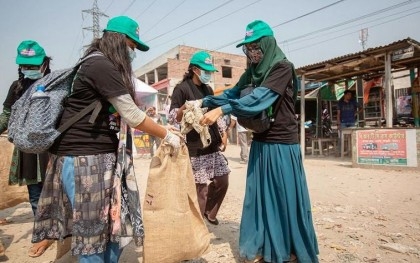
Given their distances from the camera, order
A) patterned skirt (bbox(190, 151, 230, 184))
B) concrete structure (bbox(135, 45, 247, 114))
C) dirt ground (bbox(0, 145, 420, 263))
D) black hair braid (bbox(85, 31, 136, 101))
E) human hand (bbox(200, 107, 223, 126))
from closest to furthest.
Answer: black hair braid (bbox(85, 31, 136, 101)) < human hand (bbox(200, 107, 223, 126)) < dirt ground (bbox(0, 145, 420, 263)) < patterned skirt (bbox(190, 151, 230, 184)) < concrete structure (bbox(135, 45, 247, 114))

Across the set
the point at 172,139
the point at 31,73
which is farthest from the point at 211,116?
the point at 31,73

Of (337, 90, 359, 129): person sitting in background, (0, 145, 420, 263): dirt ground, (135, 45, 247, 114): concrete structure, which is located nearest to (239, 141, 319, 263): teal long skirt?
(0, 145, 420, 263): dirt ground

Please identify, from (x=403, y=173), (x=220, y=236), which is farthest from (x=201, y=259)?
A: (x=403, y=173)

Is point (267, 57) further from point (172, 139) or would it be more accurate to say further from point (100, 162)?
point (100, 162)

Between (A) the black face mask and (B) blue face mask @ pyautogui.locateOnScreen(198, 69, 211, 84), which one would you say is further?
(B) blue face mask @ pyautogui.locateOnScreen(198, 69, 211, 84)

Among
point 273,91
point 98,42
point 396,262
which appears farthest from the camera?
point 396,262

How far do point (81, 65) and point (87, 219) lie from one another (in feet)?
2.97

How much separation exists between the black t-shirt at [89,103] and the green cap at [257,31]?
→ 1.13 m

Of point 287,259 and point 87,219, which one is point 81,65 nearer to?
point 87,219

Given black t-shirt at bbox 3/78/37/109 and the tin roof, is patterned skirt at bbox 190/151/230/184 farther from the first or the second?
the tin roof

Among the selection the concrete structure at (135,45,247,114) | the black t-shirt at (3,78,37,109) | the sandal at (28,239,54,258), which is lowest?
the sandal at (28,239,54,258)

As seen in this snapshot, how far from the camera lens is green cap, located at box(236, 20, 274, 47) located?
92.1 inches

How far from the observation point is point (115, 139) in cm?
196

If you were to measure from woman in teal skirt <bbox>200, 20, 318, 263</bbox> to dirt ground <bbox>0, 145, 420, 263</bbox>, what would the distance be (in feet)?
1.65
